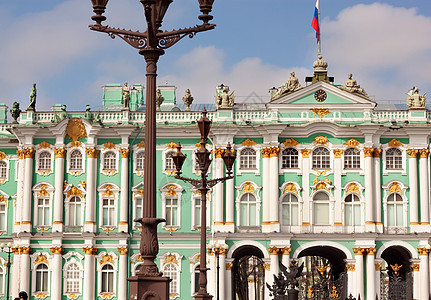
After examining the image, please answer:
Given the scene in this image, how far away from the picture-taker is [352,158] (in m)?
65.2

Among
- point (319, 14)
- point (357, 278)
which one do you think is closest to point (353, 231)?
point (357, 278)

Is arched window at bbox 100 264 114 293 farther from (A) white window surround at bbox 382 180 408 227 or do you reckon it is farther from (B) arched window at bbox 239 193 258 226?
(A) white window surround at bbox 382 180 408 227

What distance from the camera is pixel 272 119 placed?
6556cm

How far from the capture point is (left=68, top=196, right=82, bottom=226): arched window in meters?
65.9

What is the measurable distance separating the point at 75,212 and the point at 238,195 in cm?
1167

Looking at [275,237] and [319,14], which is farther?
[319,14]

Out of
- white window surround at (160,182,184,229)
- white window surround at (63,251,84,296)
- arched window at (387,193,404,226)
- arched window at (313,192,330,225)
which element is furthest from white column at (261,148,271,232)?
white window surround at (63,251,84,296)

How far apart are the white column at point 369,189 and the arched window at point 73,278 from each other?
20379mm

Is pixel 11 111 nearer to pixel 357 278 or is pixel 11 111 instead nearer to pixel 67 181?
pixel 67 181

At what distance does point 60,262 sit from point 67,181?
578 centimetres

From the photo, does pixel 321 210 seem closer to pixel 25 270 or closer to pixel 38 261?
pixel 38 261

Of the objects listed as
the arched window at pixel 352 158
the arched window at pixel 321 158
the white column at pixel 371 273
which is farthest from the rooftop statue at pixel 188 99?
the white column at pixel 371 273

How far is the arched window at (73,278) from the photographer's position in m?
64.9

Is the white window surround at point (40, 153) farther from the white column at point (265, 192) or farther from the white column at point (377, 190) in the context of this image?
the white column at point (377, 190)
